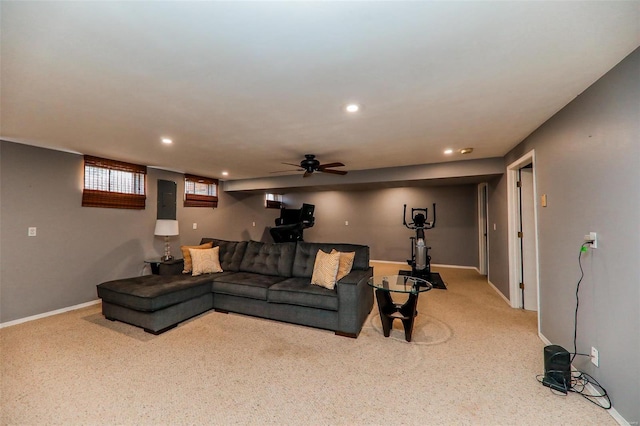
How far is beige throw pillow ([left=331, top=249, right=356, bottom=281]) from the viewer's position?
3.30m

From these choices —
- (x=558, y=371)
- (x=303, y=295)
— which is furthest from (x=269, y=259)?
(x=558, y=371)

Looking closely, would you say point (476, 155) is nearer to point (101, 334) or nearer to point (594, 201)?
point (594, 201)

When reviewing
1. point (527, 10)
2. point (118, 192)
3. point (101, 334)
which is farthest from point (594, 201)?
point (118, 192)

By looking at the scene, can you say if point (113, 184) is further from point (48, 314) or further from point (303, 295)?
point (303, 295)

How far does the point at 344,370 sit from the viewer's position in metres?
2.24

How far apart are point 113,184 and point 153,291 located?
7.98 ft

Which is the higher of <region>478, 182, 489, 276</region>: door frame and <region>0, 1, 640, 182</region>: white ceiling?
<region>0, 1, 640, 182</region>: white ceiling

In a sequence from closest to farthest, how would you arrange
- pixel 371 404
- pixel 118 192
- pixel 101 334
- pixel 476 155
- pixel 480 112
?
pixel 371 404 < pixel 480 112 < pixel 101 334 < pixel 476 155 < pixel 118 192

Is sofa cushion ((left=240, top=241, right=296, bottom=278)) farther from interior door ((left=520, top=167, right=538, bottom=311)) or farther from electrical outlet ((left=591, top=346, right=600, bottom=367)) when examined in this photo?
interior door ((left=520, top=167, right=538, bottom=311))

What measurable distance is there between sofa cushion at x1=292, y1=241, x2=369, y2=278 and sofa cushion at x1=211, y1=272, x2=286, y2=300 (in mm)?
299

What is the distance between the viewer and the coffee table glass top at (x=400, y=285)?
2697mm

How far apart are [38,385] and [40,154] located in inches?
120

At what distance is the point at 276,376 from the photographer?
2152 mm

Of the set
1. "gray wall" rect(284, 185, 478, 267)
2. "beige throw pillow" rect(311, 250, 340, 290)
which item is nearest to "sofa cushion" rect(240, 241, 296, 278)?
"beige throw pillow" rect(311, 250, 340, 290)
